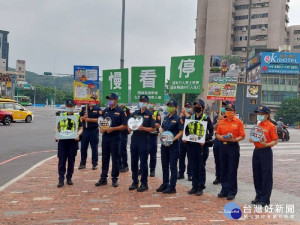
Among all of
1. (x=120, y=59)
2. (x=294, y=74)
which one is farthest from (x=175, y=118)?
(x=294, y=74)

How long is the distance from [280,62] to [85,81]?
64.0m

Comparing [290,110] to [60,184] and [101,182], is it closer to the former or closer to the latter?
[101,182]

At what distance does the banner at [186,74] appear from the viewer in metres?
8.65

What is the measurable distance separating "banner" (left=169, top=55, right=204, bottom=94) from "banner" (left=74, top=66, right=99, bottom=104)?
10.4 ft

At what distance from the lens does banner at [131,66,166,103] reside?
915 cm

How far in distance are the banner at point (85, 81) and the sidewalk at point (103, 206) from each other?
3914 mm

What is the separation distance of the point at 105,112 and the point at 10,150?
7.21 m

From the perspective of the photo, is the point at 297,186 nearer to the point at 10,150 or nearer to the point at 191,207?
the point at 191,207

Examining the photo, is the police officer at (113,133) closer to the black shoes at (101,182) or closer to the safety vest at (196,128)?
the black shoes at (101,182)

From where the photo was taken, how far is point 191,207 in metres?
5.84

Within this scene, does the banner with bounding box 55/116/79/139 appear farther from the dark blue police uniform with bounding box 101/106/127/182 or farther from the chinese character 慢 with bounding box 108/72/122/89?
the chinese character 慢 with bounding box 108/72/122/89

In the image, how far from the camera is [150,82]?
930 centimetres

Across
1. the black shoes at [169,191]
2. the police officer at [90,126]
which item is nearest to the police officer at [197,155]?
the black shoes at [169,191]

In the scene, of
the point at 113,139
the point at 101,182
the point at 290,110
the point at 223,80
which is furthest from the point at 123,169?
the point at 290,110
